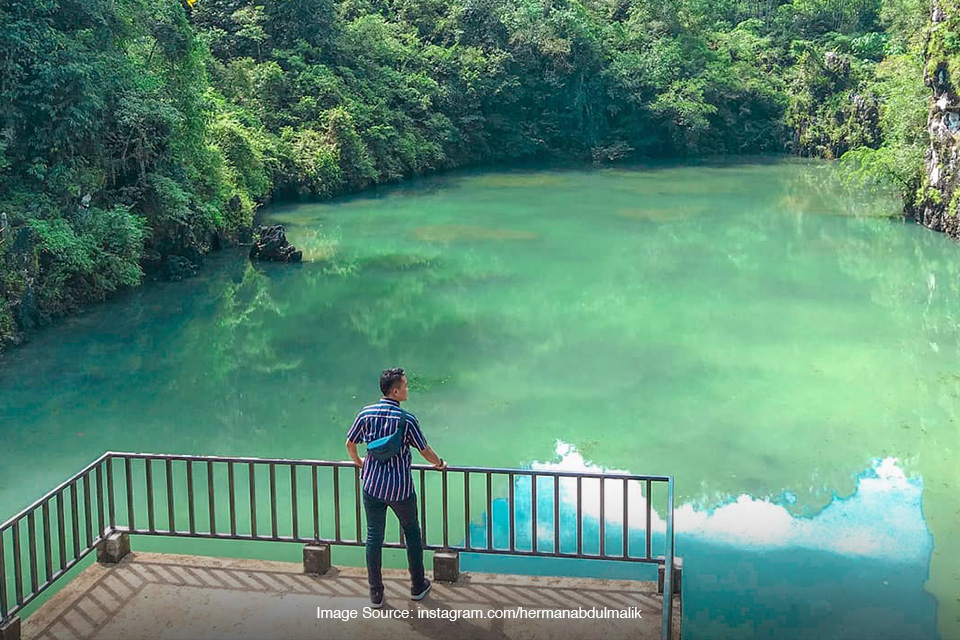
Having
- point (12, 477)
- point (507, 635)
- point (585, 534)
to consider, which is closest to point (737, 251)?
point (585, 534)

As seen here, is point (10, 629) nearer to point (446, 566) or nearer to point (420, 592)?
point (420, 592)

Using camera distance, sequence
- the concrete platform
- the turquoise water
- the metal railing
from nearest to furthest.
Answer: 1. the concrete platform
2. the metal railing
3. the turquoise water

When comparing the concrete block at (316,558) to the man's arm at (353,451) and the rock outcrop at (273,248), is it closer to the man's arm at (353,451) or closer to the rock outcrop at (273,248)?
the man's arm at (353,451)

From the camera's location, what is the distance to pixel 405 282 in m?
18.7

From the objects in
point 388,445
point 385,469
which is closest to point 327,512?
point 385,469

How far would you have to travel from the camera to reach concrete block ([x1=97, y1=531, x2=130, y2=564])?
6305 millimetres

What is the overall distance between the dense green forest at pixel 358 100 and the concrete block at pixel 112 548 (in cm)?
871

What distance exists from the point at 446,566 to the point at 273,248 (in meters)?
15.4

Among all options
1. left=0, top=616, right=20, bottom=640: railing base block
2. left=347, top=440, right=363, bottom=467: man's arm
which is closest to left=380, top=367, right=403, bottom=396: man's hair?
left=347, top=440, right=363, bottom=467: man's arm

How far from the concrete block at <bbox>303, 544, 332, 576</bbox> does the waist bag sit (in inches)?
35.0

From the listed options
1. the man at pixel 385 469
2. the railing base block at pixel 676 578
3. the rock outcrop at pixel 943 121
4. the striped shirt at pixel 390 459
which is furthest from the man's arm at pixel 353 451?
the rock outcrop at pixel 943 121

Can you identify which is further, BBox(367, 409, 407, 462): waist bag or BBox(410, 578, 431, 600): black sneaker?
BBox(410, 578, 431, 600): black sneaker

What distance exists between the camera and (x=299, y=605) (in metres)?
5.79

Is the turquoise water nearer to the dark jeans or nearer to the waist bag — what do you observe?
the dark jeans
